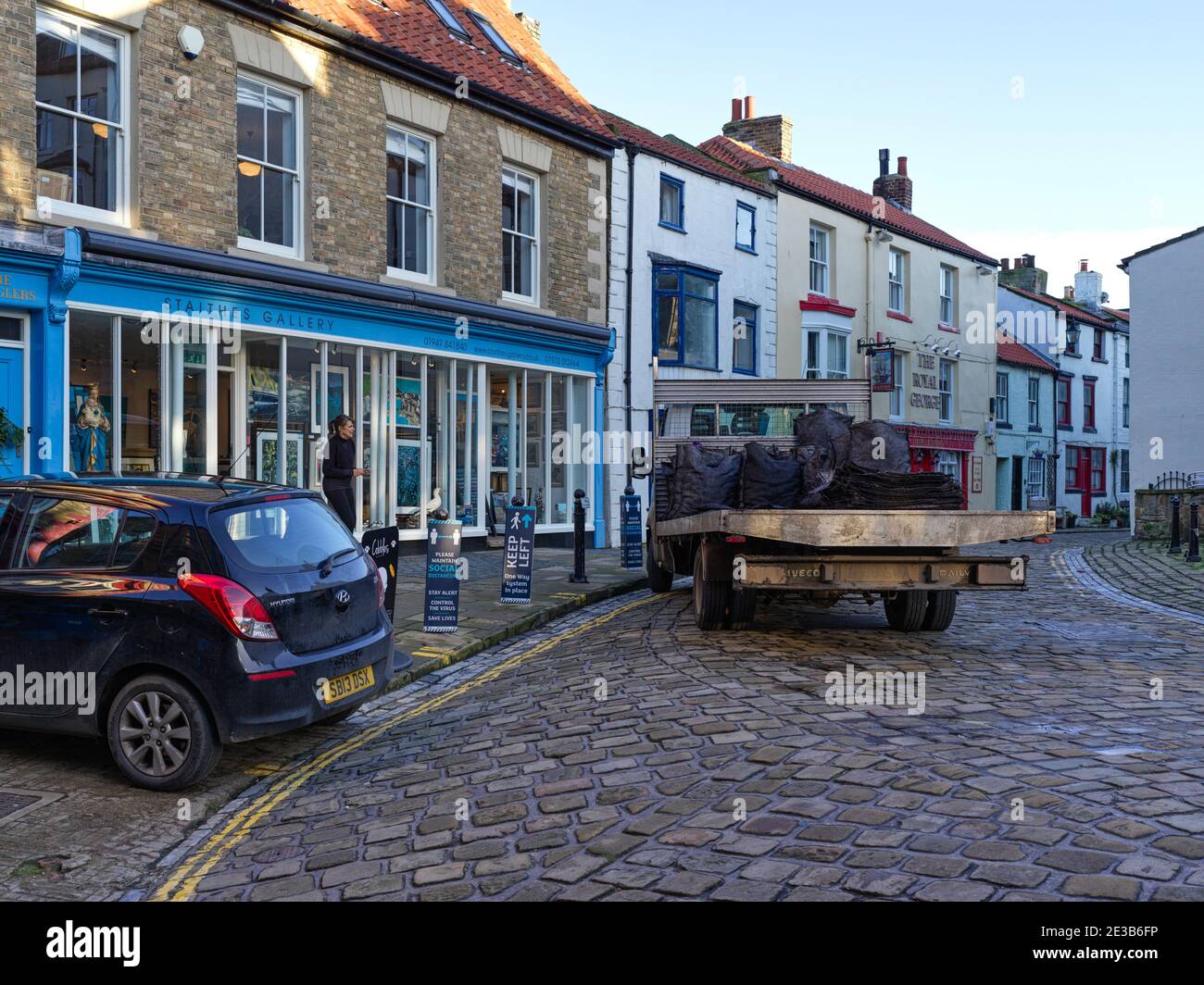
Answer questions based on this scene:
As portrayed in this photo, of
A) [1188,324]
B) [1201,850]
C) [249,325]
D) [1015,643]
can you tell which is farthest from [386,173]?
[1188,324]

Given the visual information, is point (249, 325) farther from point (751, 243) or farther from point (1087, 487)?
point (1087, 487)

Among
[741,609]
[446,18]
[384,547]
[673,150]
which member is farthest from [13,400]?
[673,150]

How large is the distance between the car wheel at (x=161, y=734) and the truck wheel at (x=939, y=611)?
246 inches

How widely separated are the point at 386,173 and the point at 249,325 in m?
3.75

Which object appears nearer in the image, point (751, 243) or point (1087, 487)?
point (751, 243)

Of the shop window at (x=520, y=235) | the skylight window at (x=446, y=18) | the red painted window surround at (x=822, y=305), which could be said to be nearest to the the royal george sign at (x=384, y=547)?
the shop window at (x=520, y=235)

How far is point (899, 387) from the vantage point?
32.5m

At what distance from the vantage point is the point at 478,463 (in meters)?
18.2

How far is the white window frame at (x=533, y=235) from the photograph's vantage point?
61.7 feet

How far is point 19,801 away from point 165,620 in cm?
113

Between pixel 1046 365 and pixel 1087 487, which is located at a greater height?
pixel 1046 365

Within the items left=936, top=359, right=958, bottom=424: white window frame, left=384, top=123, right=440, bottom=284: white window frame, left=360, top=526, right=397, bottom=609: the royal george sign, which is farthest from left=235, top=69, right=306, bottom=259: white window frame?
left=936, top=359, right=958, bottom=424: white window frame

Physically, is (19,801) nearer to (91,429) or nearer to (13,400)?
(13,400)

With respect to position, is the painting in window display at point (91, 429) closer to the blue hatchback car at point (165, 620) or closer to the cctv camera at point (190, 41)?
the cctv camera at point (190, 41)
